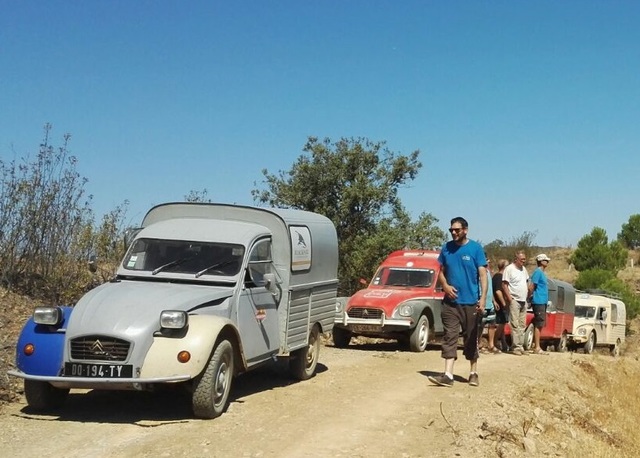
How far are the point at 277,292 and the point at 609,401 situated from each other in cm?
668

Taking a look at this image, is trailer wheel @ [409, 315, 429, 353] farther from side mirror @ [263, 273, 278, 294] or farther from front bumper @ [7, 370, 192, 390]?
front bumper @ [7, 370, 192, 390]

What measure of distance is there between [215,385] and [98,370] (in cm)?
112

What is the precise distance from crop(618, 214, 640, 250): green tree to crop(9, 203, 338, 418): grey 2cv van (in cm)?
6602

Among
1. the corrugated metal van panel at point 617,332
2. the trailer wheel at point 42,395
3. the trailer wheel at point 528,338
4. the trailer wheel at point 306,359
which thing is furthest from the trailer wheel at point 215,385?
the corrugated metal van panel at point 617,332

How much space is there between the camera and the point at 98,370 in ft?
24.2

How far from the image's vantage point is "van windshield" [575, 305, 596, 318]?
25459mm

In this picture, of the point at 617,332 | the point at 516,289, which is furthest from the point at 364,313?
the point at 617,332

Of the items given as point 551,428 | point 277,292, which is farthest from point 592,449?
point 277,292

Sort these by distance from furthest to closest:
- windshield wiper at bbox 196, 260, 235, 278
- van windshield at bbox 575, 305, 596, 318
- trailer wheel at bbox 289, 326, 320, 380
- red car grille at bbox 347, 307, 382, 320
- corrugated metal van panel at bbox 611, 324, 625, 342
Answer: corrugated metal van panel at bbox 611, 324, 625, 342
van windshield at bbox 575, 305, 596, 318
red car grille at bbox 347, 307, 382, 320
trailer wheel at bbox 289, 326, 320, 380
windshield wiper at bbox 196, 260, 235, 278

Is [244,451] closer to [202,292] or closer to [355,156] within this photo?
[202,292]

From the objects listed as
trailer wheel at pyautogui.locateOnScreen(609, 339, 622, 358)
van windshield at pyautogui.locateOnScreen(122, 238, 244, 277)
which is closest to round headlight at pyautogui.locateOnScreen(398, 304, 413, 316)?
van windshield at pyautogui.locateOnScreen(122, 238, 244, 277)

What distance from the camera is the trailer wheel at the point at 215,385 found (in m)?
7.63

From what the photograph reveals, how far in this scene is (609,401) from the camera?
13.2m

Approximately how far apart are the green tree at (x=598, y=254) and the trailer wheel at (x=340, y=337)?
41.9 m
